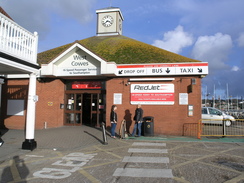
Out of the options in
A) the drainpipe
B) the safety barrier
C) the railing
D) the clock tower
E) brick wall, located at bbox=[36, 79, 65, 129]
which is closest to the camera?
the railing

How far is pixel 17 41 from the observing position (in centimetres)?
772

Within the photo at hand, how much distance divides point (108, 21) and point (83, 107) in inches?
716

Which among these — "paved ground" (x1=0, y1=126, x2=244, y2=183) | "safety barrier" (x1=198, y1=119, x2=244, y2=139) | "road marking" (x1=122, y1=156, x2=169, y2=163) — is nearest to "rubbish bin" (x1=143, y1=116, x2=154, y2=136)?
"paved ground" (x1=0, y1=126, x2=244, y2=183)

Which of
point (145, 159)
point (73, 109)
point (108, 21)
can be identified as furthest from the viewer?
point (108, 21)

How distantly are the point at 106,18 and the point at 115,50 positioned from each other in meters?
11.8

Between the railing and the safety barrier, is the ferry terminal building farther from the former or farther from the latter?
the railing

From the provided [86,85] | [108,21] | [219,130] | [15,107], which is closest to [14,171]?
[86,85]

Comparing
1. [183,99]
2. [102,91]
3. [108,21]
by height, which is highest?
[108,21]

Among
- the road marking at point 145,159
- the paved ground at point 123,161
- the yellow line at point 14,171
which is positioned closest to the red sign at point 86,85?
the paved ground at point 123,161

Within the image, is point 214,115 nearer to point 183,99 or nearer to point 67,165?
point 183,99

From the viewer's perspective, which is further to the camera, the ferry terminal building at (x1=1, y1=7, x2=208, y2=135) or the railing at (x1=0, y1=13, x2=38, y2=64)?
the ferry terminal building at (x1=1, y1=7, x2=208, y2=135)

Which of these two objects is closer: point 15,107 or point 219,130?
point 219,130

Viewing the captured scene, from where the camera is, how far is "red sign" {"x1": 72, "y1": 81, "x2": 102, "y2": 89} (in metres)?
13.6

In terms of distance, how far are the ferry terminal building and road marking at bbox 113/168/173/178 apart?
6.15 meters
